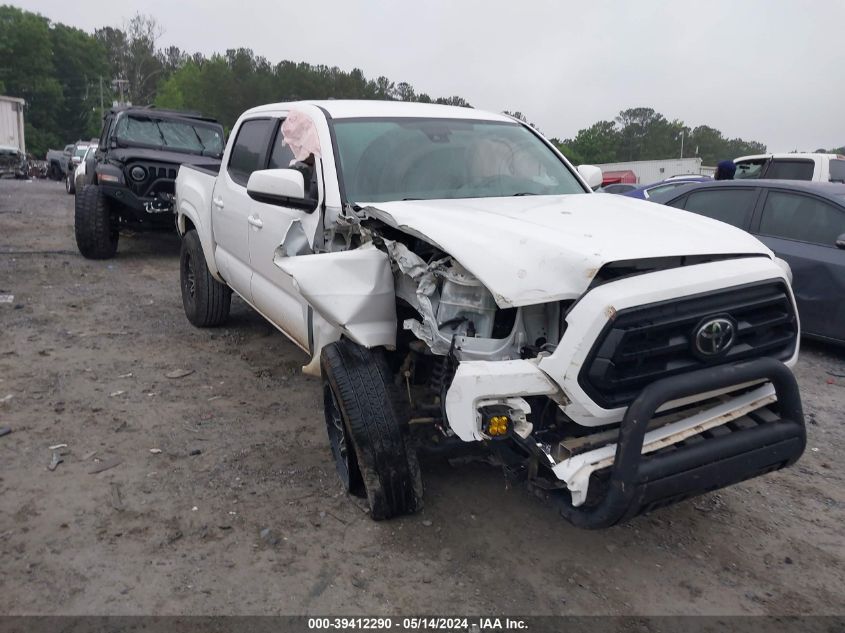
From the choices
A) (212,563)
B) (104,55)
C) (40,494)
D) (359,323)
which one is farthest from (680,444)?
(104,55)

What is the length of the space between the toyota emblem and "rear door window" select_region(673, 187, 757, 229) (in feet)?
13.5

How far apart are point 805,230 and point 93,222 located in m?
7.95

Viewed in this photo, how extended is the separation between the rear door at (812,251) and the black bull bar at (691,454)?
3384mm

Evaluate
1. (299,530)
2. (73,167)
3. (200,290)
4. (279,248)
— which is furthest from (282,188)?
(73,167)

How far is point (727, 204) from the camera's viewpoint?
21.4 ft

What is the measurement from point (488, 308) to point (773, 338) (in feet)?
3.63

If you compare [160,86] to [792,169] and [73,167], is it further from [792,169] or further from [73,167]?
[792,169]

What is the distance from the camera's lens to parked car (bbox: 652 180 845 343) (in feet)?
18.1

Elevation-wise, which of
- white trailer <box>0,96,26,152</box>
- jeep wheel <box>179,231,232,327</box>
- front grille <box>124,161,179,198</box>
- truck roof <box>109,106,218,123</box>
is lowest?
jeep wheel <box>179,231,232,327</box>

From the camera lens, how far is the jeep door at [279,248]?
3.62 metres

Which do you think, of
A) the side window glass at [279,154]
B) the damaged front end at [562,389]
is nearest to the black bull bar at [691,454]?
the damaged front end at [562,389]

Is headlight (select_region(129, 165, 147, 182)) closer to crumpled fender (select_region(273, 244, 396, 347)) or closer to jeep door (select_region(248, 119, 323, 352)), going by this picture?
jeep door (select_region(248, 119, 323, 352))

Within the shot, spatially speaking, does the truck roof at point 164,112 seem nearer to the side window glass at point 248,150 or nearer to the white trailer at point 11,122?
the side window glass at point 248,150

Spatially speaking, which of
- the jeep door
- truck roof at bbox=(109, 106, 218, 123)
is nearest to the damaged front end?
the jeep door
